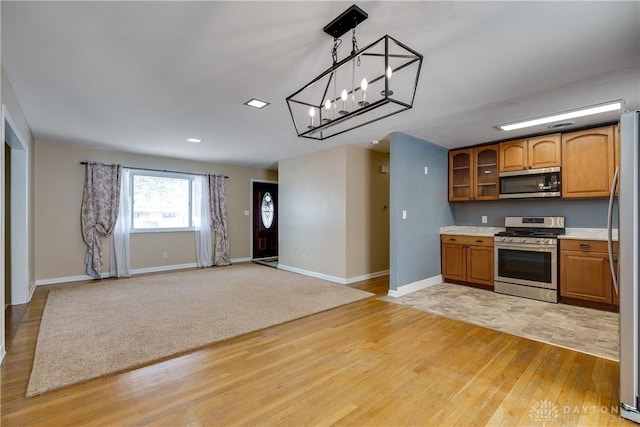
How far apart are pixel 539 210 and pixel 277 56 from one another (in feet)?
14.9

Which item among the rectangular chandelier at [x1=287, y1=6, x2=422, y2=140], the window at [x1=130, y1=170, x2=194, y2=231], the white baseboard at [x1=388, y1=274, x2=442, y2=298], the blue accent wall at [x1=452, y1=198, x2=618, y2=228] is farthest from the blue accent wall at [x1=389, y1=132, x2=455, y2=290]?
the window at [x1=130, y1=170, x2=194, y2=231]

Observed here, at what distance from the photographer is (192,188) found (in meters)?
6.76

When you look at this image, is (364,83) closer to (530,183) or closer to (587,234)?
(530,183)

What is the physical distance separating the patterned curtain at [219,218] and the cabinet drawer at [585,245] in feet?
20.6

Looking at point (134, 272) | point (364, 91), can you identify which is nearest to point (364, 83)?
point (364, 91)

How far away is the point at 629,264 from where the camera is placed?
70.8 inches

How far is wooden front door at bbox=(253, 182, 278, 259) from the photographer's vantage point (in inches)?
306

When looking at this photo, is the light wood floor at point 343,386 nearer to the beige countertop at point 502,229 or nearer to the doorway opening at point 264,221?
the beige countertop at point 502,229

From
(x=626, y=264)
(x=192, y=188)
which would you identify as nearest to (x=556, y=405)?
(x=626, y=264)

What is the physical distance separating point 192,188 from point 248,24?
18.0ft

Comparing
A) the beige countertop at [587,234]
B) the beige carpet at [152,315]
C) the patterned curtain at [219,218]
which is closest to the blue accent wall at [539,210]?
the beige countertop at [587,234]

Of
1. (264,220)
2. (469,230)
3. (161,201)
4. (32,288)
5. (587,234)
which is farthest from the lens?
(264,220)

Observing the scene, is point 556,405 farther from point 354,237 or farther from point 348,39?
point 354,237

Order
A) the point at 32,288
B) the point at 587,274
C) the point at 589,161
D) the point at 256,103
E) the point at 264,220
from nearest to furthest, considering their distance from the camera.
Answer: the point at 256,103 < the point at 587,274 < the point at 589,161 < the point at 32,288 < the point at 264,220
